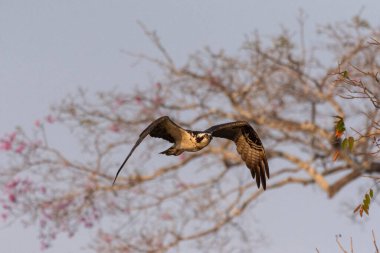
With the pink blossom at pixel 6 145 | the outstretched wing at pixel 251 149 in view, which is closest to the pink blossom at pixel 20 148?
the pink blossom at pixel 6 145

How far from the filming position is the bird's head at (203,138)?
602 centimetres

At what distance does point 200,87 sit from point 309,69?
2120 mm

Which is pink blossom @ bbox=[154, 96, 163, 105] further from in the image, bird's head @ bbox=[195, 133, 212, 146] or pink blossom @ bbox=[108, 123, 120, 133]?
bird's head @ bbox=[195, 133, 212, 146]

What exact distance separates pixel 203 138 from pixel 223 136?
113 centimetres

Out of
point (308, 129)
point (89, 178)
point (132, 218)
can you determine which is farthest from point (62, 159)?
point (308, 129)

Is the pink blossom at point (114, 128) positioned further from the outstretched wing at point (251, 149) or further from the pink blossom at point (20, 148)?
the outstretched wing at point (251, 149)

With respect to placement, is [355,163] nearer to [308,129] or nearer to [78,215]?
[308,129]

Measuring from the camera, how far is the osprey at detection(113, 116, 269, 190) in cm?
609

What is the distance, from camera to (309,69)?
14117 mm

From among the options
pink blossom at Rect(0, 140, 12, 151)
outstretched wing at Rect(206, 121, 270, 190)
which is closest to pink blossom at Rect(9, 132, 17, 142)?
pink blossom at Rect(0, 140, 12, 151)

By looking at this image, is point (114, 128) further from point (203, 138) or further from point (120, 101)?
point (203, 138)

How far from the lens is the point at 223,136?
23.4 feet

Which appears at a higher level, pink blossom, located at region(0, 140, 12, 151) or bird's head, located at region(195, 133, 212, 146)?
pink blossom, located at region(0, 140, 12, 151)

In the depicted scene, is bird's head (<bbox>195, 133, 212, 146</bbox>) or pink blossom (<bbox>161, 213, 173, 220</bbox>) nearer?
bird's head (<bbox>195, 133, 212, 146</bbox>)
